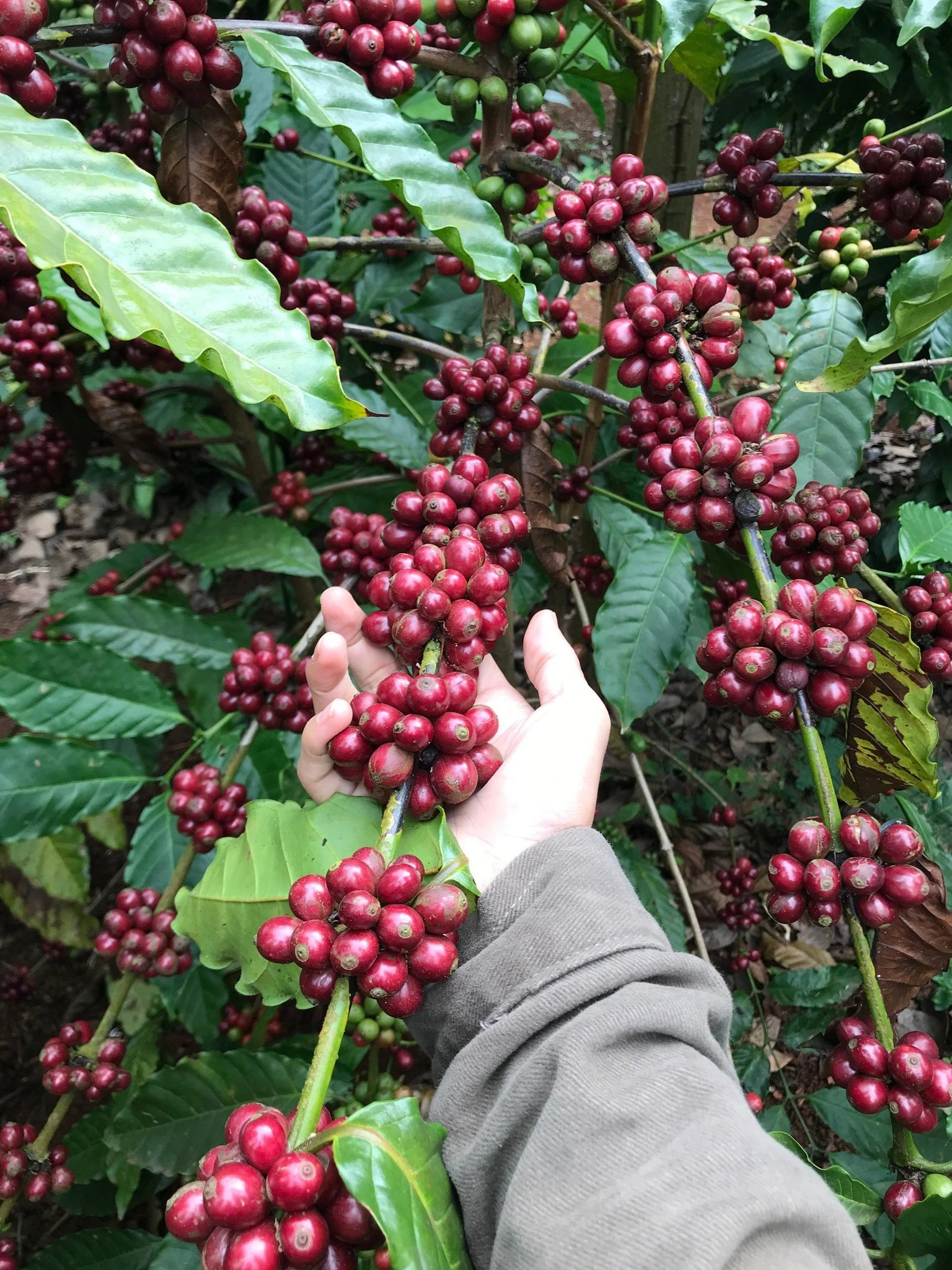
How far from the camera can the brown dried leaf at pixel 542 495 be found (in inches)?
61.6

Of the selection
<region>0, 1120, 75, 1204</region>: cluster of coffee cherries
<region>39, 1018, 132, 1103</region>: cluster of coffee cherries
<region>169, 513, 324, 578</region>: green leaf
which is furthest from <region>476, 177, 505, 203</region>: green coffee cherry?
<region>0, 1120, 75, 1204</region>: cluster of coffee cherries

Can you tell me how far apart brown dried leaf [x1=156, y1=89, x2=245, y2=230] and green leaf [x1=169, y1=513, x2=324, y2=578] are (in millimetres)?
901

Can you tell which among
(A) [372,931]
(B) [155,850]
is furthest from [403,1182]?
(B) [155,850]

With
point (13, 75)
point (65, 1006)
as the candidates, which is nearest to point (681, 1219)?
point (13, 75)

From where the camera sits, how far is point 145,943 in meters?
1.43

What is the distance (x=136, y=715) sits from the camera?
1800 millimetres

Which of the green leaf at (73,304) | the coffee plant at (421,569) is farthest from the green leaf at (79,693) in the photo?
the green leaf at (73,304)

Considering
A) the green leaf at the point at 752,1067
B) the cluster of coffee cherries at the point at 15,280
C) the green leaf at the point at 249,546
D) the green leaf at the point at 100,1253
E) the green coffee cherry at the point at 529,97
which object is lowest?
the green leaf at the point at 100,1253

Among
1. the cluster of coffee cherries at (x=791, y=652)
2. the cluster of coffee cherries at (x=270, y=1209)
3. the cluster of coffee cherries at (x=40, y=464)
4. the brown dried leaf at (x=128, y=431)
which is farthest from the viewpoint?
the cluster of coffee cherries at (x=40, y=464)

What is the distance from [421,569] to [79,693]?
1.09 meters

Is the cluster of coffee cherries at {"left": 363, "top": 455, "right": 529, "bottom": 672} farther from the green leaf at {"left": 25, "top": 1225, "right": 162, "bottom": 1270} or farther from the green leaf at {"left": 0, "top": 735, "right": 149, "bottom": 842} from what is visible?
the green leaf at {"left": 25, "top": 1225, "right": 162, "bottom": 1270}

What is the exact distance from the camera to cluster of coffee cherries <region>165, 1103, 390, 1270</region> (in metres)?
0.67

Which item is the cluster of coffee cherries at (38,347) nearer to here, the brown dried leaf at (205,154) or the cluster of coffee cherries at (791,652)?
the brown dried leaf at (205,154)

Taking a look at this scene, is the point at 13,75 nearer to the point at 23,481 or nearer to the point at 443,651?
the point at 443,651
